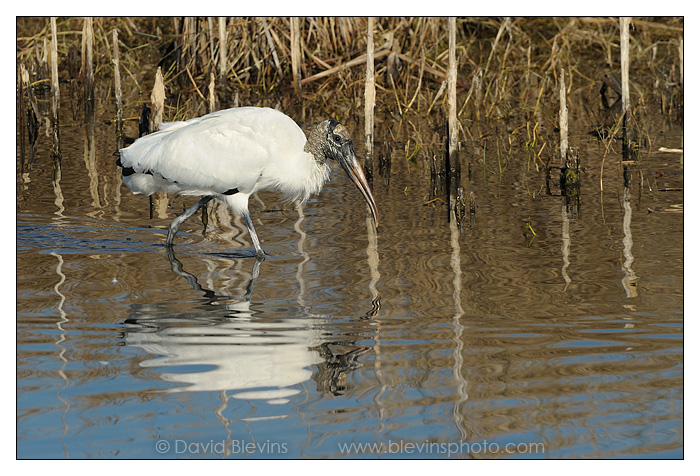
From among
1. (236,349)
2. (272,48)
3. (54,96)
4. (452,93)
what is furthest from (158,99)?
(272,48)

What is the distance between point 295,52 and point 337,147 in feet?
20.5

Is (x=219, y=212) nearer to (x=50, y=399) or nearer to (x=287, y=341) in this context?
(x=287, y=341)

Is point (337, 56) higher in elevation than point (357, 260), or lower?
higher

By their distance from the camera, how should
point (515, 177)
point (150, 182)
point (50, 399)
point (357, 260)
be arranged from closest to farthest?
point (50, 399) → point (357, 260) → point (150, 182) → point (515, 177)

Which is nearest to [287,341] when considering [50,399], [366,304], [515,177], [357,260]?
[366,304]

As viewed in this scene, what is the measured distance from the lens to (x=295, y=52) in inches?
570

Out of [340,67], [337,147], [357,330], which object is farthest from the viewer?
[340,67]

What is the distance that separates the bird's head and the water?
51 cm

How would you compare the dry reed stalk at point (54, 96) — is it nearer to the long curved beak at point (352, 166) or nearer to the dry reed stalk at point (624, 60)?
the long curved beak at point (352, 166)

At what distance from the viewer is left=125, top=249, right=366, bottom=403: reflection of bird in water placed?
213 inches

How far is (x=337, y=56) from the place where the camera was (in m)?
15.8

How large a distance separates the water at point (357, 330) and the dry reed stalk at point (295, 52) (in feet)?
15.9

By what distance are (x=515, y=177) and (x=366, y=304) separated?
14.8 ft

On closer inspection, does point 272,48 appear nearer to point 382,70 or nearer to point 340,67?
point 340,67
